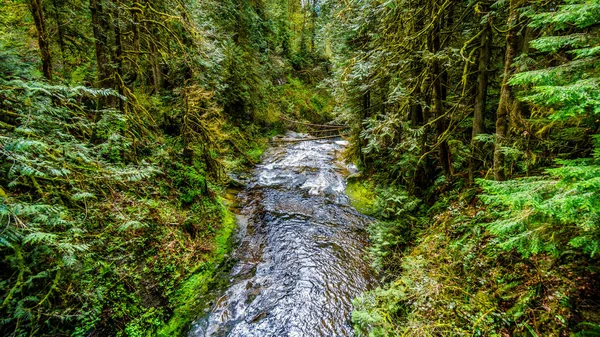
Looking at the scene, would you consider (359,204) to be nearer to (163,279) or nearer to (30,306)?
(163,279)

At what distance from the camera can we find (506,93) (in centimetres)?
380

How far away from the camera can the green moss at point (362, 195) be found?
8.88 m

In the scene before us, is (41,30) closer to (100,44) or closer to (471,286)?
(100,44)

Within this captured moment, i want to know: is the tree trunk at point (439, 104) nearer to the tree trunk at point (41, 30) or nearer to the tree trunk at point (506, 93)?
the tree trunk at point (506, 93)

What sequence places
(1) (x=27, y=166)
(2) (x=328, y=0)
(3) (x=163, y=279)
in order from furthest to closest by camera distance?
(2) (x=328, y=0) → (3) (x=163, y=279) → (1) (x=27, y=166)

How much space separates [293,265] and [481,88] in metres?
5.76

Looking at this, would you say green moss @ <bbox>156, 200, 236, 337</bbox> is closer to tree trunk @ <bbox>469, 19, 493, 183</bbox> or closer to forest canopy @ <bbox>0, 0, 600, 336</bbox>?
forest canopy @ <bbox>0, 0, 600, 336</bbox>

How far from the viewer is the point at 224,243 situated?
22.4 feet

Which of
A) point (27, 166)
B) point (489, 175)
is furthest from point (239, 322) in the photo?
point (489, 175)

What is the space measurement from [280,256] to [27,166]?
203 inches

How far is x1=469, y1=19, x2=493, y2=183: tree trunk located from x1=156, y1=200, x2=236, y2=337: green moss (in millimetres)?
6201

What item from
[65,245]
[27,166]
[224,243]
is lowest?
[224,243]

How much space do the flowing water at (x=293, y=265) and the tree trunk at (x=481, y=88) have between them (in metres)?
3.59

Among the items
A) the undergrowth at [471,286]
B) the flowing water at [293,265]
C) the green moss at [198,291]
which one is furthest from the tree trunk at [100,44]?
the undergrowth at [471,286]
